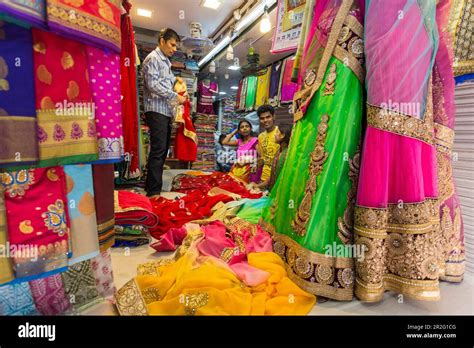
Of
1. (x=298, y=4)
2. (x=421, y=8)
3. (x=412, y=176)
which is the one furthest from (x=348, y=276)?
(x=298, y=4)

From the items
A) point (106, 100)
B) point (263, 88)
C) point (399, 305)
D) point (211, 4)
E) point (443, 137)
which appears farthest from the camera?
point (263, 88)

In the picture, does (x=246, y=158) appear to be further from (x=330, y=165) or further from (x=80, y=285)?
(x=80, y=285)

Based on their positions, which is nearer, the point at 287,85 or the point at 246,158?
the point at 246,158

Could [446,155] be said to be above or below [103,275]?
above

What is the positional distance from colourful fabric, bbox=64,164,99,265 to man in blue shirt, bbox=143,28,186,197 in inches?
81.3

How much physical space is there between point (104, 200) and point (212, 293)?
1.61 ft

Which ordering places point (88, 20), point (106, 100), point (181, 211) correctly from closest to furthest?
point (88, 20), point (106, 100), point (181, 211)

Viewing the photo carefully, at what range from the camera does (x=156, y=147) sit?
2898 millimetres

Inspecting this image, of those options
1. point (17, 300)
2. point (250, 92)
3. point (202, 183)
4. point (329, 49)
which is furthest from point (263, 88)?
point (17, 300)

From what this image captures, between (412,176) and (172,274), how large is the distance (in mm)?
1015

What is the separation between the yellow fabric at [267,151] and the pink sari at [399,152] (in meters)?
2.36

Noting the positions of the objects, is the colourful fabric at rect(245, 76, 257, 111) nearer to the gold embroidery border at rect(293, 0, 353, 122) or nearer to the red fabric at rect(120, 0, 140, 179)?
the red fabric at rect(120, 0, 140, 179)

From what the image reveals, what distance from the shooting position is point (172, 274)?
1123 millimetres
